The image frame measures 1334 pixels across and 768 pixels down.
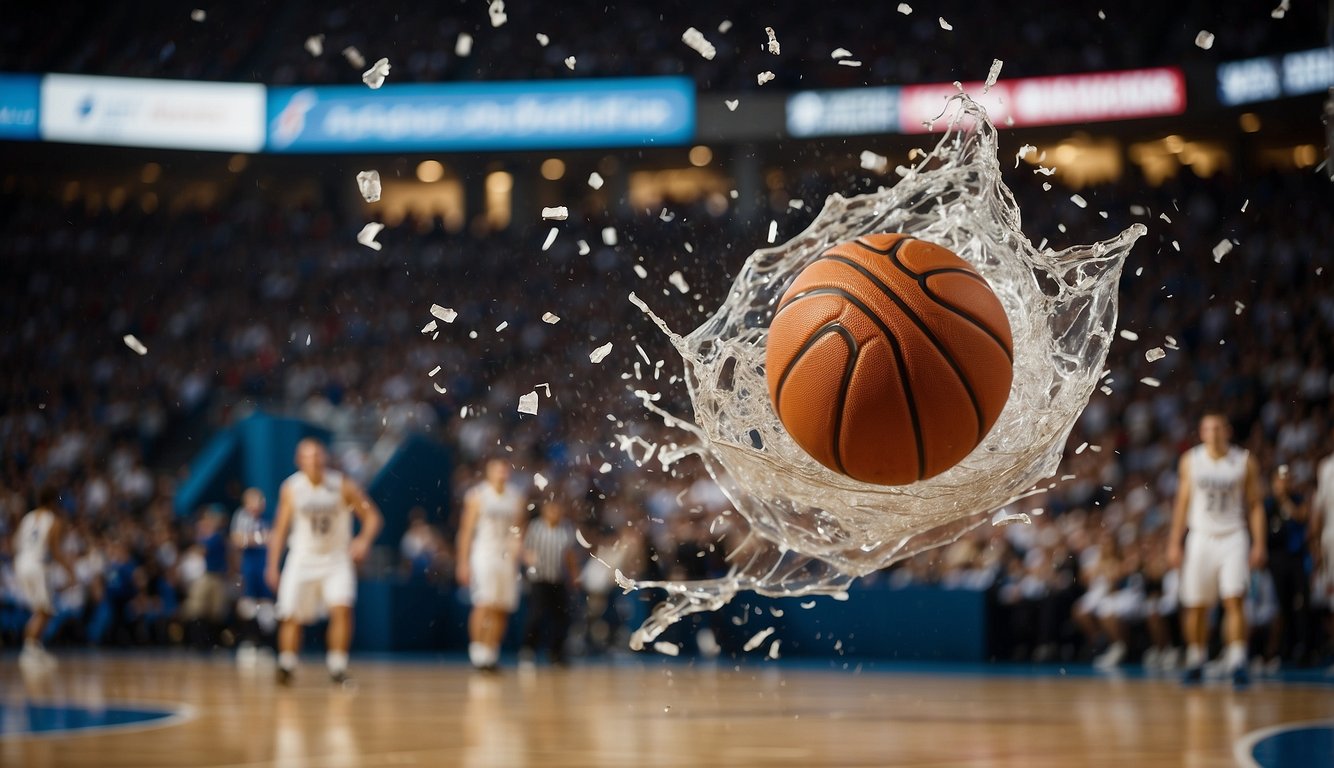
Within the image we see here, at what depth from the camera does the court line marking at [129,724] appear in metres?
6.57

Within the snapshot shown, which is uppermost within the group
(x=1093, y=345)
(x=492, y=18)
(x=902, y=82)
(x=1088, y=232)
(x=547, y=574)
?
(x=492, y=18)

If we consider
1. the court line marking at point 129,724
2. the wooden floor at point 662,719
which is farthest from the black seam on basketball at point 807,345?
the court line marking at point 129,724

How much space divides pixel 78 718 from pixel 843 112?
13433mm

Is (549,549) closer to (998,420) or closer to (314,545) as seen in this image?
(314,545)

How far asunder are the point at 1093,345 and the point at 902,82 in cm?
1206

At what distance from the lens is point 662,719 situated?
7.43m

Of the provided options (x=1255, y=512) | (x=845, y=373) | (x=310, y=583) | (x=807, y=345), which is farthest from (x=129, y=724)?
(x=1255, y=512)

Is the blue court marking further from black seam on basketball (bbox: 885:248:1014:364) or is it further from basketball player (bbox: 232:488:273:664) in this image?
basketball player (bbox: 232:488:273:664)

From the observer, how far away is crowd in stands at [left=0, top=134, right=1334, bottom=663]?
1362 centimetres

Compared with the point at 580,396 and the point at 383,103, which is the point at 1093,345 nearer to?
the point at 580,396

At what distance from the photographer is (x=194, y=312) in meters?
23.0

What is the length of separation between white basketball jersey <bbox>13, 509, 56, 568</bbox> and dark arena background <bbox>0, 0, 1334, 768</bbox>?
0.17 feet

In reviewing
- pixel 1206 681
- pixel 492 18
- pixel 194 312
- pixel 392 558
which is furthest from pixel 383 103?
pixel 1206 681

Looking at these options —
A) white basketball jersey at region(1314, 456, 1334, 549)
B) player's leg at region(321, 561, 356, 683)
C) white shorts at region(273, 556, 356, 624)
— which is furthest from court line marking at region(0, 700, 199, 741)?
white basketball jersey at region(1314, 456, 1334, 549)
